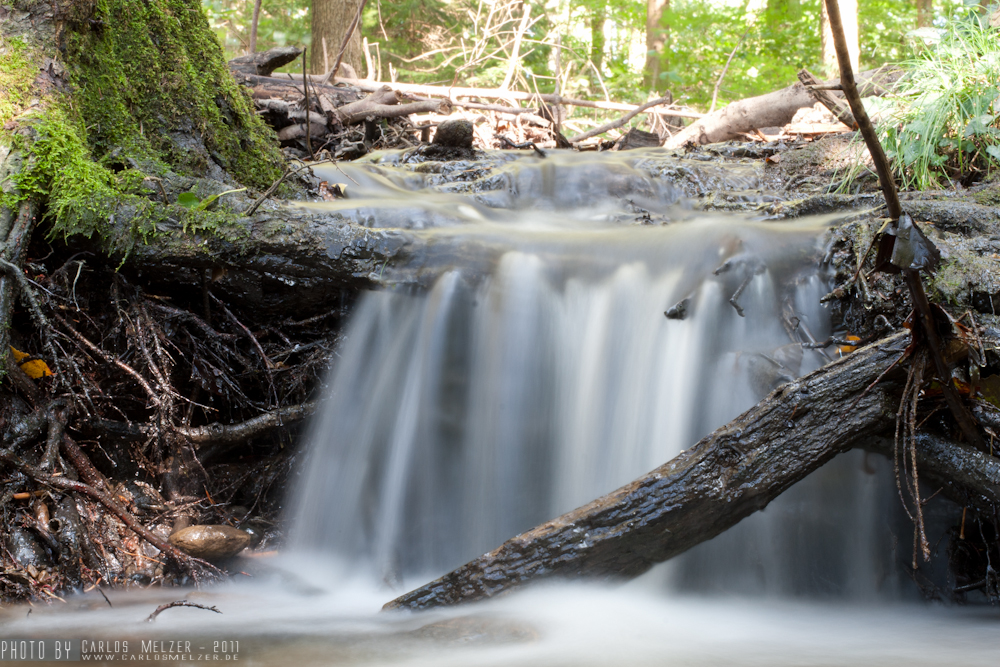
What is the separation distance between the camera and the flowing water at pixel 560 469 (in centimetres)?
222

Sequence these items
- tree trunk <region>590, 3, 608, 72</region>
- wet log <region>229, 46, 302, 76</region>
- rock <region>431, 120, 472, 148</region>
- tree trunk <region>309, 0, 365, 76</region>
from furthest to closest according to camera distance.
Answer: tree trunk <region>590, 3, 608, 72</region> → tree trunk <region>309, 0, 365, 76</region> → wet log <region>229, 46, 302, 76</region> → rock <region>431, 120, 472, 148</region>

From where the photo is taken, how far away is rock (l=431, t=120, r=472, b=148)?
598cm

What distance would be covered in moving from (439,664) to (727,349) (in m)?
1.95

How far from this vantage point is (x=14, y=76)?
2814 mm

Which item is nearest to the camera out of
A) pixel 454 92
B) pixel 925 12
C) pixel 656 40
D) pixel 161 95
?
pixel 161 95

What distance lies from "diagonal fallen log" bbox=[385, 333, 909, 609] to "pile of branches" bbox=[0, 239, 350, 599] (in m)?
1.56

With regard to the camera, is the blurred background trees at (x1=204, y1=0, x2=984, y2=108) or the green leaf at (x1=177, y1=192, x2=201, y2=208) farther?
the blurred background trees at (x1=204, y1=0, x2=984, y2=108)

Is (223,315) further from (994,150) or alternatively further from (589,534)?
(994,150)

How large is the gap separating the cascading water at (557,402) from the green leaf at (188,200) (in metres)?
0.92

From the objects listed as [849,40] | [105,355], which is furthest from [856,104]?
[849,40]

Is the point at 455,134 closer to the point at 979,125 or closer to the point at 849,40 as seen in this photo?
the point at 979,125

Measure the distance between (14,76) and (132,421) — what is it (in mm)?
1559

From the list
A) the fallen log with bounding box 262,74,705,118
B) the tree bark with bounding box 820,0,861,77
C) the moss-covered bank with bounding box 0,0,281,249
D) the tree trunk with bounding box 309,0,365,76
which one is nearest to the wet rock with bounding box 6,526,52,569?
the moss-covered bank with bounding box 0,0,281,249

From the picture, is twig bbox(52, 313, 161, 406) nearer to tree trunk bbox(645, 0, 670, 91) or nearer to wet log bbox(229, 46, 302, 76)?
wet log bbox(229, 46, 302, 76)
